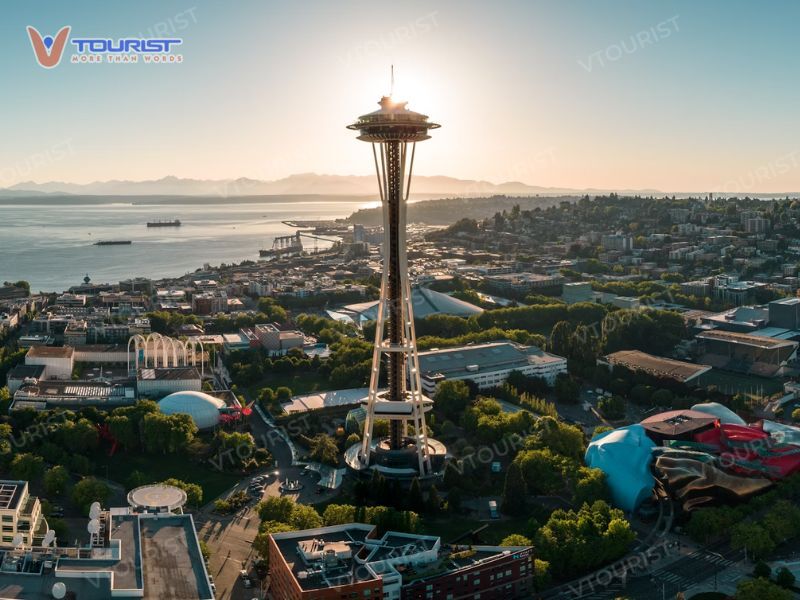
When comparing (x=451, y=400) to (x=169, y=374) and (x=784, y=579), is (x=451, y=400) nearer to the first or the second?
(x=169, y=374)

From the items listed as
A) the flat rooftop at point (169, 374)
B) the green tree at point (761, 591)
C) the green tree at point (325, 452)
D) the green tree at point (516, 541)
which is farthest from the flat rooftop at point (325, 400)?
the green tree at point (761, 591)

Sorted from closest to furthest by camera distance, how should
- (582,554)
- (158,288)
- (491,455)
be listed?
1. (582,554)
2. (491,455)
3. (158,288)

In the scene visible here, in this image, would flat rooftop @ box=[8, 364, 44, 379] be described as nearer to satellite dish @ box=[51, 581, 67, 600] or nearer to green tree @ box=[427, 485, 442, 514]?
green tree @ box=[427, 485, 442, 514]

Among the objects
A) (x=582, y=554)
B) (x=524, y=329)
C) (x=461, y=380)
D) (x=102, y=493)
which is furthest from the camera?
(x=524, y=329)

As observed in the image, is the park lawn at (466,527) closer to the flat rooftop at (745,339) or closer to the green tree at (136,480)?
the green tree at (136,480)

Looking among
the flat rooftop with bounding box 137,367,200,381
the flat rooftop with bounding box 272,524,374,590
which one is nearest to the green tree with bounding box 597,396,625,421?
the flat rooftop with bounding box 272,524,374,590

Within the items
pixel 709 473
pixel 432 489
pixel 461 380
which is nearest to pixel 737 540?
pixel 709 473

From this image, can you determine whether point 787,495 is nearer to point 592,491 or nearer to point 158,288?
point 592,491
